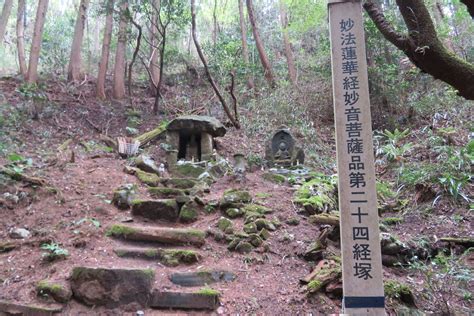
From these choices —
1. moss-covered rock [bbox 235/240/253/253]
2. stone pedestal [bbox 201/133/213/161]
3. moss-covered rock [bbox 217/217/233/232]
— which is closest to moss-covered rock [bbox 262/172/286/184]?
stone pedestal [bbox 201/133/213/161]

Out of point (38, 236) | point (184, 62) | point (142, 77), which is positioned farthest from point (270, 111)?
point (38, 236)

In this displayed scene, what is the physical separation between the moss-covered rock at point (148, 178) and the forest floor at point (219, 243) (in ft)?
0.58

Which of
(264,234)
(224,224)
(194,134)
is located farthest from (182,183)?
(194,134)

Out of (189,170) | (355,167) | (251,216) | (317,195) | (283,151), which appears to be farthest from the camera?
(283,151)

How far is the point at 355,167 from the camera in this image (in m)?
2.94

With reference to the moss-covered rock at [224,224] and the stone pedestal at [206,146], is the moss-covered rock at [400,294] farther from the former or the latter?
the stone pedestal at [206,146]

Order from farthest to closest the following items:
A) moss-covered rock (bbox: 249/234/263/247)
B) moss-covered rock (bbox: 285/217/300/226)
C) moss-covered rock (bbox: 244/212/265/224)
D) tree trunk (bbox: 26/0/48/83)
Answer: tree trunk (bbox: 26/0/48/83), moss-covered rock (bbox: 285/217/300/226), moss-covered rock (bbox: 244/212/265/224), moss-covered rock (bbox: 249/234/263/247)

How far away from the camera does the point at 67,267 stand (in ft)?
12.9

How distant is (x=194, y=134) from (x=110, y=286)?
6107mm

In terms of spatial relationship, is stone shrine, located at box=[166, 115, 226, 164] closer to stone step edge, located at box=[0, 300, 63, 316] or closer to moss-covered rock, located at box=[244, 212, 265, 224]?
moss-covered rock, located at box=[244, 212, 265, 224]

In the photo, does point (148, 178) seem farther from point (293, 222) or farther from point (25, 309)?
point (25, 309)

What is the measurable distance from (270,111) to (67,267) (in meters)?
8.95

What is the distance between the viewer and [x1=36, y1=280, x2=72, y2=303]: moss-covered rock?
3516mm

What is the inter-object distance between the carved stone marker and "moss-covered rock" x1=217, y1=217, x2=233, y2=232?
3.89 metres
